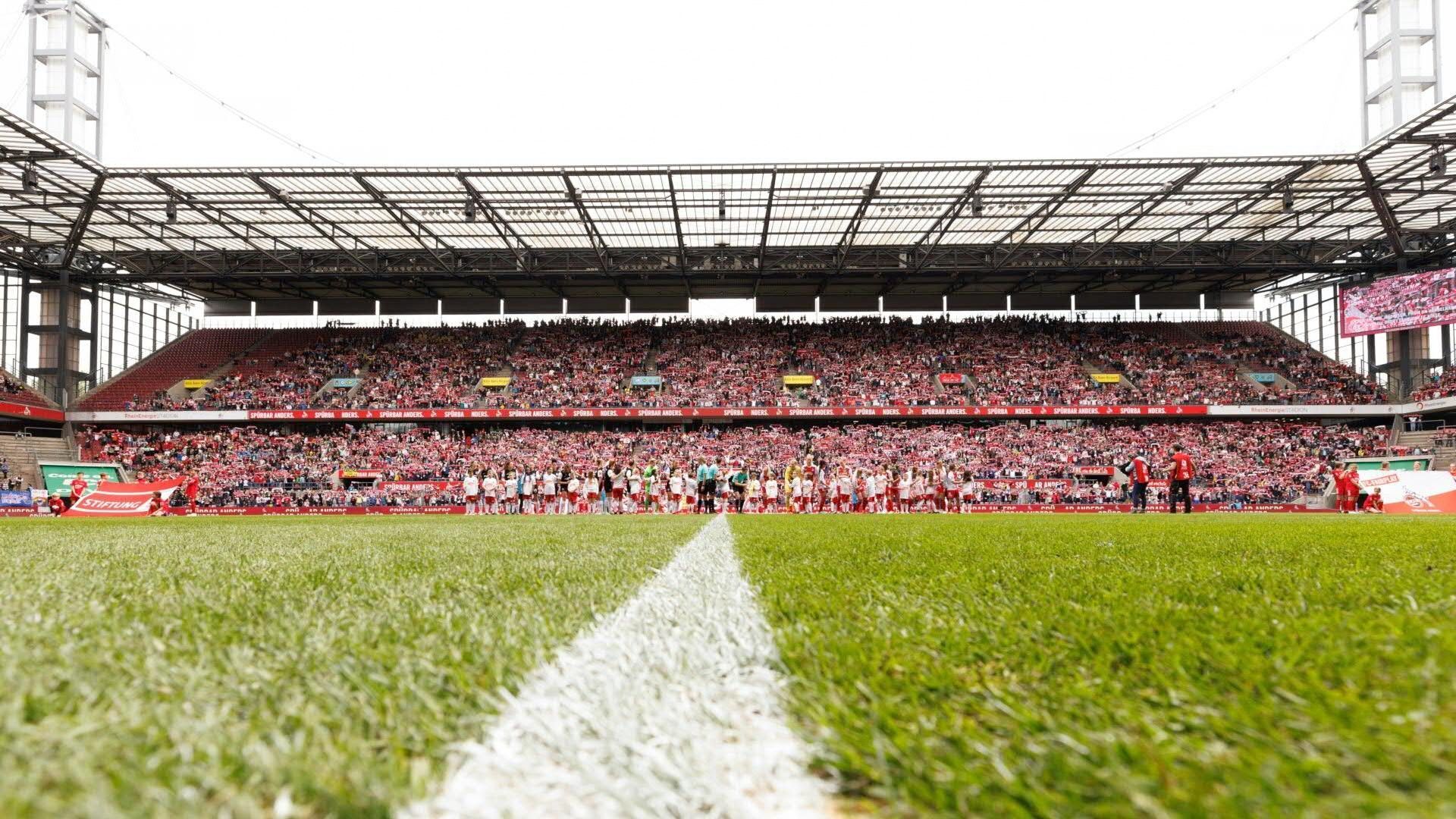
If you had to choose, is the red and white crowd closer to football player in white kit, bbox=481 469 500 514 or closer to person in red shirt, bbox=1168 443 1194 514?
football player in white kit, bbox=481 469 500 514

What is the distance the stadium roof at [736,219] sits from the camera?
83.6 ft

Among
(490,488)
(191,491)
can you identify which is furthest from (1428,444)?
(191,491)

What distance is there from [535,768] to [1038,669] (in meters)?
1.11

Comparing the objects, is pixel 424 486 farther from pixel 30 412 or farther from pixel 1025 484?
pixel 1025 484

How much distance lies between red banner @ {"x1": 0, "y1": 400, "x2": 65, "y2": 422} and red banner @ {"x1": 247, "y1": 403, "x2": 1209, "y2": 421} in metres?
7.71

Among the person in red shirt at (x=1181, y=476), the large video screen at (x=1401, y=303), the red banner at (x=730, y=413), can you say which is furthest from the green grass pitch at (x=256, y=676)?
the large video screen at (x=1401, y=303)

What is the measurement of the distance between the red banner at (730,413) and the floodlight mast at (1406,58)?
42.0 feet

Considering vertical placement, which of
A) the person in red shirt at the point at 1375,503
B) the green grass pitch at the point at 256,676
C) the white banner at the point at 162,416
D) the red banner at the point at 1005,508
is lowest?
the red banner at the point at 1005,508

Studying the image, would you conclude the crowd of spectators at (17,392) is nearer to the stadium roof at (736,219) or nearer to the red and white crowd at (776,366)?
the red and white crowd at (776,366)

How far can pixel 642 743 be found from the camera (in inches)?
51.1

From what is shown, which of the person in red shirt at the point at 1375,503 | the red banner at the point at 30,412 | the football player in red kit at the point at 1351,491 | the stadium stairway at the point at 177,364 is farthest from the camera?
the stadium stairway at the point at 177,364

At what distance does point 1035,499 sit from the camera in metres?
28.9

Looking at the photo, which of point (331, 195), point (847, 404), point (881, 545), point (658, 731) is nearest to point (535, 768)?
point (658, 731)

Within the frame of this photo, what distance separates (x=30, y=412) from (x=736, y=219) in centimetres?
2918
